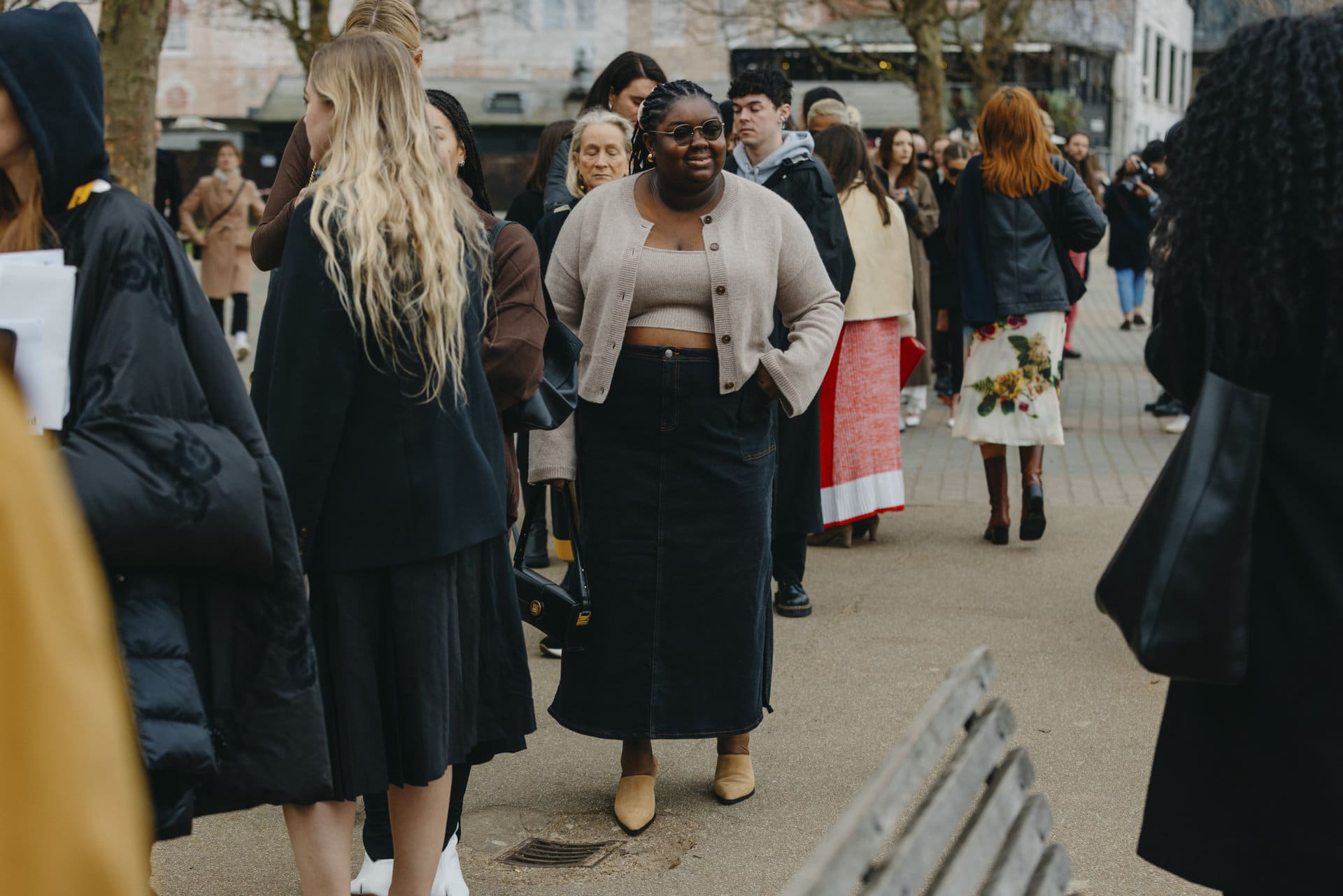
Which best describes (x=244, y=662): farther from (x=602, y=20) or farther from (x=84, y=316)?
(x=602, y=20)

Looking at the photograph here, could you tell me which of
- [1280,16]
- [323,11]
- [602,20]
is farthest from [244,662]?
[602,20]

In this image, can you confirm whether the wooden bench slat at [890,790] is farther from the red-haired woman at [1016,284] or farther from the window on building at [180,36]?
the window on building at [180,36]

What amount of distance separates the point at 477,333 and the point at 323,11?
1596 centimetres

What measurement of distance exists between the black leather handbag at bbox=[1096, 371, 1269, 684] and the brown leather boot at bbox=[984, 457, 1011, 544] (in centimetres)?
532

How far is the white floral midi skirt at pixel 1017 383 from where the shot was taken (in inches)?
291

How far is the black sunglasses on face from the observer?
158 inches

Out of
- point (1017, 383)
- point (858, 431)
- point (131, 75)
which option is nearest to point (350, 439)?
point (858, 431)

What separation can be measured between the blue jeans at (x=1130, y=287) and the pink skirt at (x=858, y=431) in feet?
32.4

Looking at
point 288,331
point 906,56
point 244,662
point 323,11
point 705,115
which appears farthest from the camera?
point 906,56

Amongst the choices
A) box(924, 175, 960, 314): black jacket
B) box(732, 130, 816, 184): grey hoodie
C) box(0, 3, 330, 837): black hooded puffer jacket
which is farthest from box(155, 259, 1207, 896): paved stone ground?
box(924, 175, 960, 314): black jacket

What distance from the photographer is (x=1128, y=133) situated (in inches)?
2068

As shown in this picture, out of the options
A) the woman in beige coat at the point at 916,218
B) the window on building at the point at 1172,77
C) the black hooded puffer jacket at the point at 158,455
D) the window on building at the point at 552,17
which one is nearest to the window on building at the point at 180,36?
the window on building at the point at 552,17

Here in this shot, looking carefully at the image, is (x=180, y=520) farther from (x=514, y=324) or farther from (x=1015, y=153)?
(x=1015, y=153)

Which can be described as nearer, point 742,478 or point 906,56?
point 742,478
